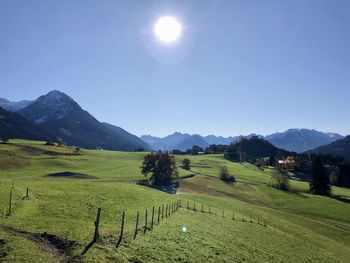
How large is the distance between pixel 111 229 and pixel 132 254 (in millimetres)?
6862

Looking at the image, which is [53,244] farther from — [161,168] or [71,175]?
[161,168]

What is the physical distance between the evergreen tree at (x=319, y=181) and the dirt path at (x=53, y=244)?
142 m

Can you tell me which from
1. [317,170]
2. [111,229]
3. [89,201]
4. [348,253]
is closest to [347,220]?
[348,253]

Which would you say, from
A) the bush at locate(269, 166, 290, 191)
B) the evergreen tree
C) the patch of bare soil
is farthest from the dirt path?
the evergreen tree

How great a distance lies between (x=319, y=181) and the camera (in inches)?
6004

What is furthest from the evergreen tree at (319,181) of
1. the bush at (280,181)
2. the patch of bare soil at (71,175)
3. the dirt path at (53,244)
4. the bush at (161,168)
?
the dirt path at (53,244)

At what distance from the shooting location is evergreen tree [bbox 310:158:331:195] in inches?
5896

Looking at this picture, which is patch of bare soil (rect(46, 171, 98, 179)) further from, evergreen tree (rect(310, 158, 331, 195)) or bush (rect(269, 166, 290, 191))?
evergreen tree (rect(310, 158, 331, 195))

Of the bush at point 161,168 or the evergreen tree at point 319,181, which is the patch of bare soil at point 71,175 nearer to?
the bush at point 161,168

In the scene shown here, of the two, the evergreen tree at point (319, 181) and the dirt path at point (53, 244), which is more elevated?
the evergreen tree at point (319, 181)

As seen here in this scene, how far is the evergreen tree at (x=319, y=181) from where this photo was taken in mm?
149750

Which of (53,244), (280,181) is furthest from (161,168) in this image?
(53,244)

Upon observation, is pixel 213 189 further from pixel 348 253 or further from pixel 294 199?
pixel 348 253

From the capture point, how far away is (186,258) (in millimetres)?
29625
